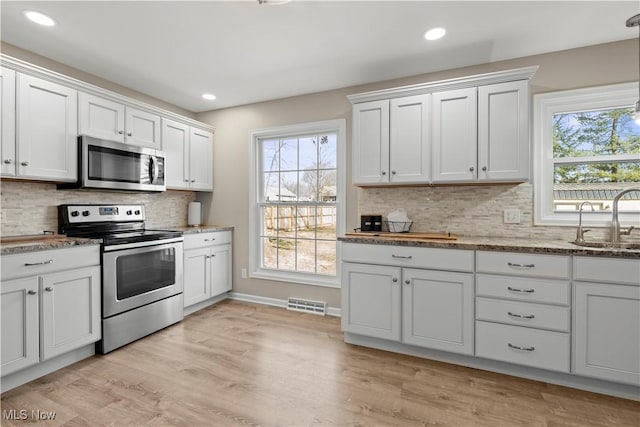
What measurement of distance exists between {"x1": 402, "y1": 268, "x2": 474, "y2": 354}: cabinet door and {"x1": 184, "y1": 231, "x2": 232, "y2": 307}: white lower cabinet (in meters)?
2.20

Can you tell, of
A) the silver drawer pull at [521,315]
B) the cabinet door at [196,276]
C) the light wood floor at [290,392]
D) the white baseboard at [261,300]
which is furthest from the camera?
the white baseboard at [261,300]

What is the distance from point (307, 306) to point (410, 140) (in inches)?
80.2

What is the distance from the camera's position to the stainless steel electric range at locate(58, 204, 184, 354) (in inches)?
99.3

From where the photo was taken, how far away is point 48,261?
214 centimetres

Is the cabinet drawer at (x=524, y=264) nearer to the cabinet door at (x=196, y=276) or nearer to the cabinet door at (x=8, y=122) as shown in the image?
→ the cabinet door at (x=196, y=276)

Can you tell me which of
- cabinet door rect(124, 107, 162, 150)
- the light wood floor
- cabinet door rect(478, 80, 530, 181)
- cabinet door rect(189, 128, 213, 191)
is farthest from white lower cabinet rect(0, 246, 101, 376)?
cabinet door rect(478, 80, 530, 181)

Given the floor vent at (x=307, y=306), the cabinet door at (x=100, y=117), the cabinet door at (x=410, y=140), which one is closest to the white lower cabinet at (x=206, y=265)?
the floor vent at (x=307, y=306)

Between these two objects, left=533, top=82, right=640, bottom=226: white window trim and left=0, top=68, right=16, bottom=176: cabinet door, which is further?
left=533, top=82, right=640, bottom=226: white window trim

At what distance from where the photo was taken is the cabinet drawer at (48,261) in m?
1.96

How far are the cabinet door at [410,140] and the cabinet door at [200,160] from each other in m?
2.33

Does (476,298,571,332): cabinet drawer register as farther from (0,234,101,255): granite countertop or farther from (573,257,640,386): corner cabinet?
(0,234,101,255): granite countertop

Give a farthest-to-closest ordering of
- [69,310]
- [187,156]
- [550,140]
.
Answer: [187,156], [550,140], [69,310]

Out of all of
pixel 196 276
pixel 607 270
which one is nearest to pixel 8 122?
pixel 196 276

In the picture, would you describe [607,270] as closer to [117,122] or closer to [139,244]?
[139,244]
